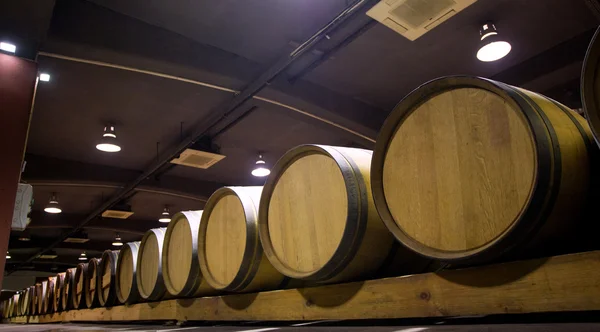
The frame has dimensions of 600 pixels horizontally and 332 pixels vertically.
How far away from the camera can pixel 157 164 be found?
30.6 feet

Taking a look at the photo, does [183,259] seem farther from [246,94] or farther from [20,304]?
[20,304]

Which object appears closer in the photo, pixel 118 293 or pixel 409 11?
pixel 118 293

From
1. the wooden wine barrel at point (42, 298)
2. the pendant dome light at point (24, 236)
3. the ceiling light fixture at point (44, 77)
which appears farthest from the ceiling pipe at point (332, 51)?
the pendant dome light at point (24, 236)

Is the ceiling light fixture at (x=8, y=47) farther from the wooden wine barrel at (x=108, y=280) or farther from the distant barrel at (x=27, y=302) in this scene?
the distant barrel at (x=27, y=302)

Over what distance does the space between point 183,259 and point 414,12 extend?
329cm

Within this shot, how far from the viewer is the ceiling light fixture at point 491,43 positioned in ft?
17.6

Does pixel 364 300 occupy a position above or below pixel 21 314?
below

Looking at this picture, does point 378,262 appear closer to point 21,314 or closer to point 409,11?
point 409,11

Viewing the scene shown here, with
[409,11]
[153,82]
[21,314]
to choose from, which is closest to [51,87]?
[153,82]

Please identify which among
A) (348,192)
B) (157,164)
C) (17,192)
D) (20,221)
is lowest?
(348,192)

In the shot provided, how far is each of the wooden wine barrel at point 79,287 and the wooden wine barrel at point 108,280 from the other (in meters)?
0.71

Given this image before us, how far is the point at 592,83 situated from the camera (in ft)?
3.76

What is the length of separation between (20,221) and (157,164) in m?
6.05

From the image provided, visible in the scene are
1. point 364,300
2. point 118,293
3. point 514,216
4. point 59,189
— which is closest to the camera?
point 514,216
